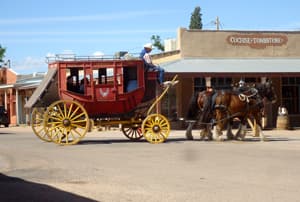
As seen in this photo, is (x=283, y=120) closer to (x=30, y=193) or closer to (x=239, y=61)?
(x=239, y=61)

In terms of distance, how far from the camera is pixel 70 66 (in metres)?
20.0

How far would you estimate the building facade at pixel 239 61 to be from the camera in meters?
29.6

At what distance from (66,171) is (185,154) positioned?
435cm

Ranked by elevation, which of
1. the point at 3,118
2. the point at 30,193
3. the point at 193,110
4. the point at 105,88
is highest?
the point at 105,88

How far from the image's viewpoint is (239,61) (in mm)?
31547

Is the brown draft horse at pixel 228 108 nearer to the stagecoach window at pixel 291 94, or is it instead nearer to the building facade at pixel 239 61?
the building facade at pixel 239 61

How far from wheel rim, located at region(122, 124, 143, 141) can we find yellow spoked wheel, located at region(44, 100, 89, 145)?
1849 mm

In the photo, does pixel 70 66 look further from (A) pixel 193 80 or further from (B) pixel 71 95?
(A) pixel 193 80

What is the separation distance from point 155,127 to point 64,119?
299cm

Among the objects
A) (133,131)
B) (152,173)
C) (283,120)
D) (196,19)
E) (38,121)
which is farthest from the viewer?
(196,19)

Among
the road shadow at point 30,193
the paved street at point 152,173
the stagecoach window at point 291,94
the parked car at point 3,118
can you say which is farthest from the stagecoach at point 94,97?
the parked car at point 3,118

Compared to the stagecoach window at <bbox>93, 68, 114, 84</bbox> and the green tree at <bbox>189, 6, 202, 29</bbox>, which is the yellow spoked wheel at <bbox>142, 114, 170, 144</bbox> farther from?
the green tree at <bbox>189, 6, 202, 29</bbox>

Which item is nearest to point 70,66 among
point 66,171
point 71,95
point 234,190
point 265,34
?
point 71,95

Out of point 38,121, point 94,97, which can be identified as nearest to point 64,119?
point 94,97
